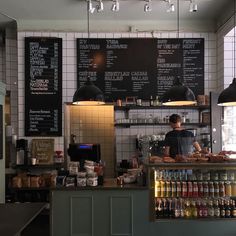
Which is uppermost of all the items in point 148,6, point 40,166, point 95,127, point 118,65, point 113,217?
point 148,6

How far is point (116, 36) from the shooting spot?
6621 millimetres

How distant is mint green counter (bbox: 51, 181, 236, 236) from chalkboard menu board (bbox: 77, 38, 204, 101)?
8.88 ft

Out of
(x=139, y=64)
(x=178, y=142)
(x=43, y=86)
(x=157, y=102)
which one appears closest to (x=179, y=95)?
(x=178, y=142)

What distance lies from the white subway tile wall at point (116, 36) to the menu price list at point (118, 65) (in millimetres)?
137

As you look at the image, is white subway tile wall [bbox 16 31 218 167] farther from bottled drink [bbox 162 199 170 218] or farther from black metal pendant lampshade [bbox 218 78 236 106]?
bottled drink [bbox 162 199 170 218]

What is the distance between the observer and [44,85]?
648cm

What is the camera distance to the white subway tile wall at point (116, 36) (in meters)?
6.48

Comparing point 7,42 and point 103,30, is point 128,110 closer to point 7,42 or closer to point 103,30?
point 103,30

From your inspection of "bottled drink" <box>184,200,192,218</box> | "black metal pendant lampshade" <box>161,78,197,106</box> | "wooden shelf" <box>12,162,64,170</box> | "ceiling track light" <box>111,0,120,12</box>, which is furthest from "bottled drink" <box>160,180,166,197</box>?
"ceiling track light" <box>111,0,120,12</box>

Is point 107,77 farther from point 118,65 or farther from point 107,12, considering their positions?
point 107,12

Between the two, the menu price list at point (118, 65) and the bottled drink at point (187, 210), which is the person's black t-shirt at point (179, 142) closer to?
the bottled drink at point (187, 210)

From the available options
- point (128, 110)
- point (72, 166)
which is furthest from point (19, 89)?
point (72, 166)

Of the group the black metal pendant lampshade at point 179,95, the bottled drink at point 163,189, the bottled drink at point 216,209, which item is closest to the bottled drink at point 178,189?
the bottled drink at point 163,189

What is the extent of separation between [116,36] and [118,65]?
0.55m
